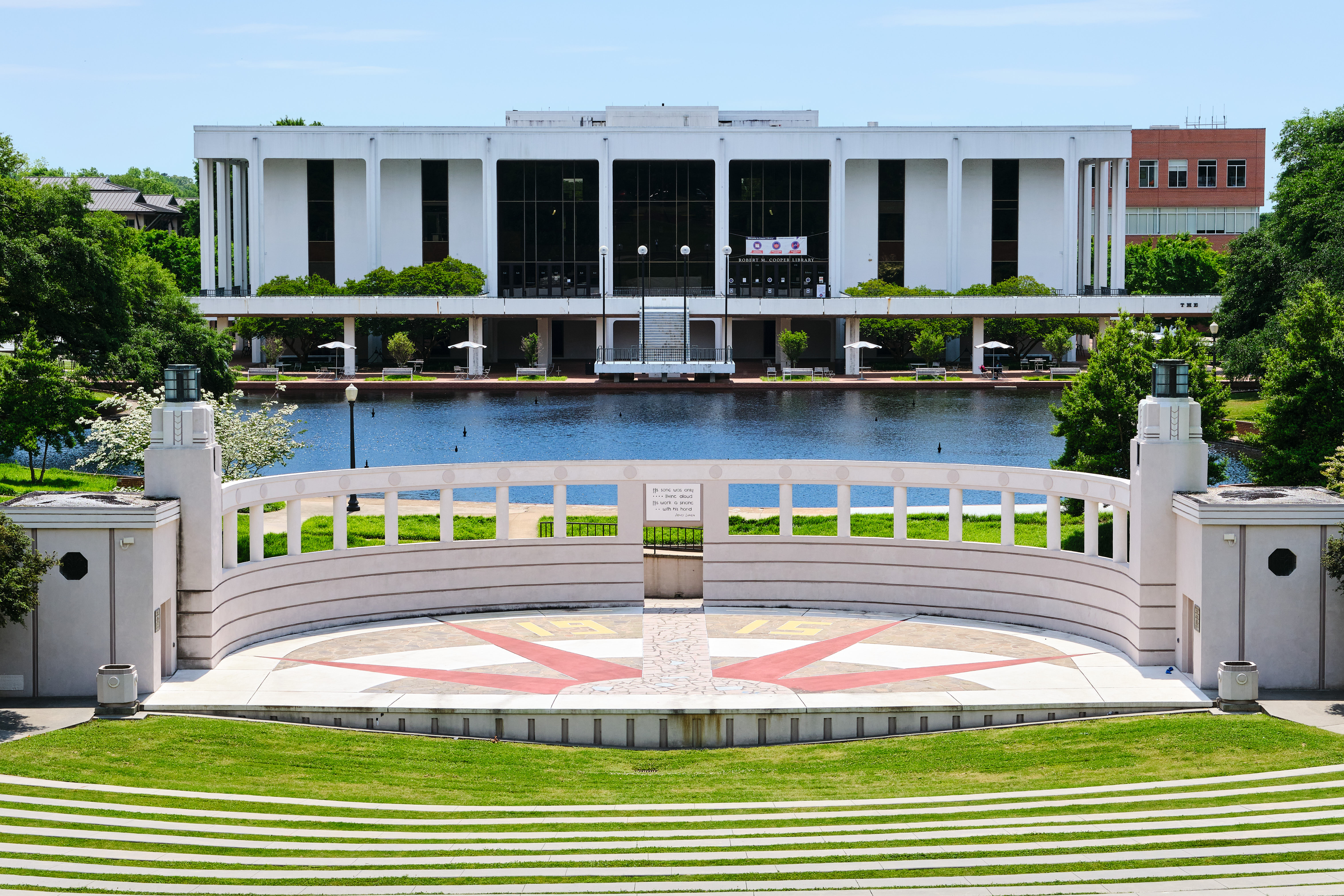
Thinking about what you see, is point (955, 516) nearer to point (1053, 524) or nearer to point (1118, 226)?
point (1053, 524)

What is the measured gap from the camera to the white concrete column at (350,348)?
8931 centimetres

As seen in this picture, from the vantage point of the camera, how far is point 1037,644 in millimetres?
22094

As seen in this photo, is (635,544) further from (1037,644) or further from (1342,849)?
(1342,849)

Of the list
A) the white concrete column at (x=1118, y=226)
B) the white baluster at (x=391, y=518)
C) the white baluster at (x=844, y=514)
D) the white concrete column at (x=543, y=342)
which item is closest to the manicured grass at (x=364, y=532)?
the white baluster at (x=391, y=518)

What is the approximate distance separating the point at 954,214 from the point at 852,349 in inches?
763

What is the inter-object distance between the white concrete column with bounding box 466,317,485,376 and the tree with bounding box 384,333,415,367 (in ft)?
12.3

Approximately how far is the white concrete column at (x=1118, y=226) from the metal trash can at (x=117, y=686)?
94372 mm

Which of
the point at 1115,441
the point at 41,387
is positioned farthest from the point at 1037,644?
the point at 41,387

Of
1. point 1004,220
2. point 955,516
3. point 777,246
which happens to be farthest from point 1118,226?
point 955,516

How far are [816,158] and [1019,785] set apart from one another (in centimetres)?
9090

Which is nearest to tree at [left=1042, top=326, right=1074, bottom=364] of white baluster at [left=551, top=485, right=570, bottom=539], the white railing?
the white railing

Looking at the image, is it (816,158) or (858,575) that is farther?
(816,158)

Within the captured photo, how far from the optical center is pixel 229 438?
33.6 meters

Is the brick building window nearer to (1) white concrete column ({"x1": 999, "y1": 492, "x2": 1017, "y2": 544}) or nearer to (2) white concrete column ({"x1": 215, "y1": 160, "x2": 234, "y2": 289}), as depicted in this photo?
(2) white concrete column ({"x1": 215, "y1": 160, "x2": 234, "y2": 289})
